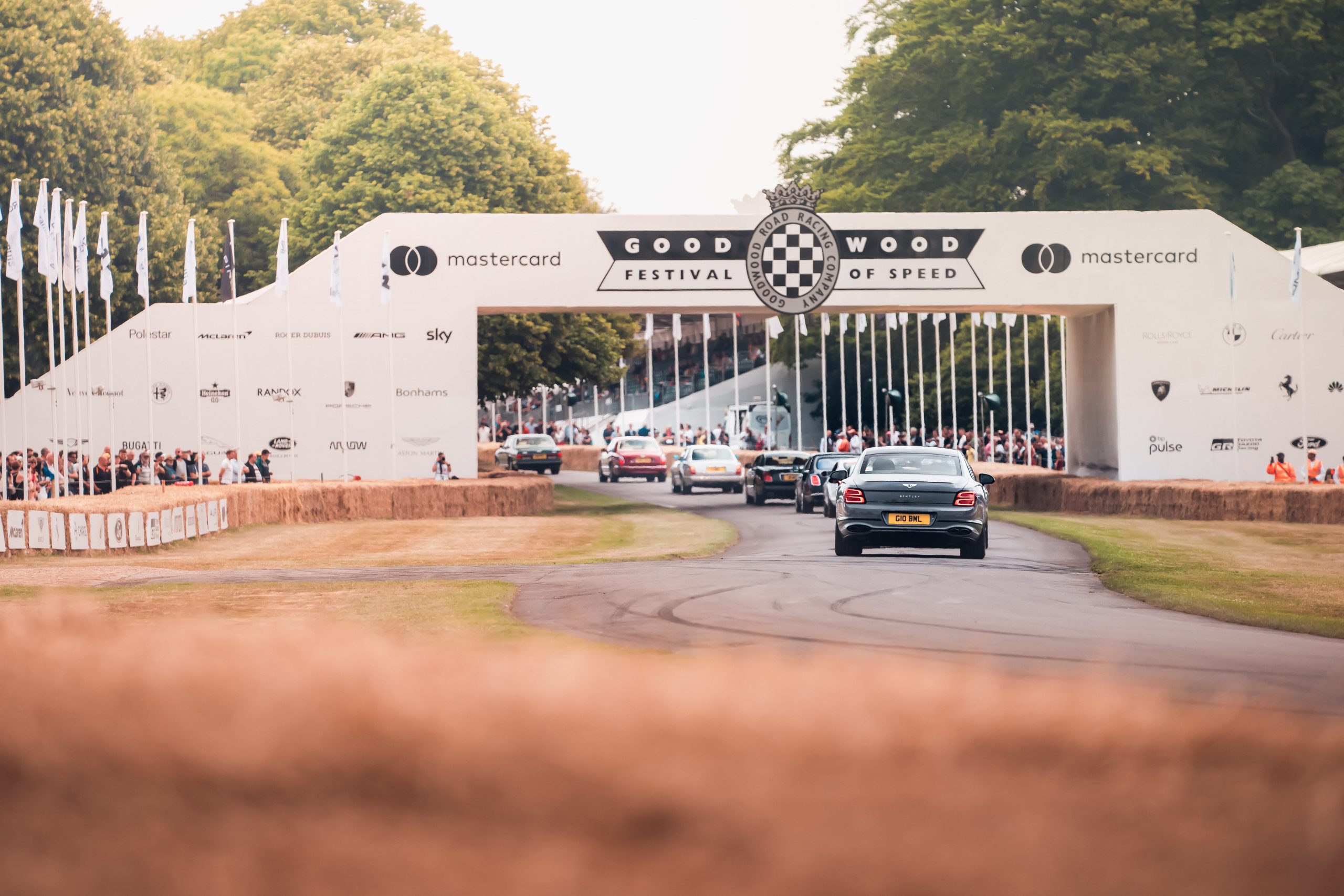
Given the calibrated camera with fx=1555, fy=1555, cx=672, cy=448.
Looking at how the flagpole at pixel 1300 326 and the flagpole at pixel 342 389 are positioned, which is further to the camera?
the flagpole at pixel 342 389

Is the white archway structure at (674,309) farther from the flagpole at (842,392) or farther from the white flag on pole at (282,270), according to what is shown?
the flagpole at (842,392)

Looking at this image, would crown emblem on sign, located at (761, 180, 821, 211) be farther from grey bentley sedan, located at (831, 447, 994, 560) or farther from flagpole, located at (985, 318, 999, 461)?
flagpole, located at (985, 318, 999, 461)

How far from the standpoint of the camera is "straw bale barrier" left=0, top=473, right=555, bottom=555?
22109 mm

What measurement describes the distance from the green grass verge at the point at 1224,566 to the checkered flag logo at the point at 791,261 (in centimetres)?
649

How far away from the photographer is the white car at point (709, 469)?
47.2 m

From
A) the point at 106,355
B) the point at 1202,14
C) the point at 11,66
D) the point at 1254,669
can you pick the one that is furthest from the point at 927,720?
the point at 1202,14

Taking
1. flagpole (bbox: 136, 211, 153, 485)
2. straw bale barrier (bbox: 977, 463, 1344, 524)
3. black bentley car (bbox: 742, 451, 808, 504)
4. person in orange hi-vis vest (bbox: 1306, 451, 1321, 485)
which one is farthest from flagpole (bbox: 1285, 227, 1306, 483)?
black bentley car (bbox: 742, 451, 808, 504)

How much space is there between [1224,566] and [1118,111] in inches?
1712

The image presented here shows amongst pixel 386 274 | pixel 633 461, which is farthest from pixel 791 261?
pixel 633 461

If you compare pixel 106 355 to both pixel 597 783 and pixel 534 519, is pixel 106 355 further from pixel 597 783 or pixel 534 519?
pixel 597 783

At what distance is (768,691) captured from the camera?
2416mm

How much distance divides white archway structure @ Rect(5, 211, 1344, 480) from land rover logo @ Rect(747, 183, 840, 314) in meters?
0.28

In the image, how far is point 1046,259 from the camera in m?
33.3

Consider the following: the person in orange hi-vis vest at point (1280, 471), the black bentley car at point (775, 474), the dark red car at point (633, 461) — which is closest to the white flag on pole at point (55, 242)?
the black bentley car at point (775, 474)
